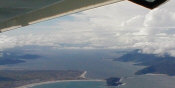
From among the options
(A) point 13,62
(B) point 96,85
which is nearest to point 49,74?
(B) point 96,85

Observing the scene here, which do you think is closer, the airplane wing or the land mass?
the airplane wing

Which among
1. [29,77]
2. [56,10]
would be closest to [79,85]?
[29,77]

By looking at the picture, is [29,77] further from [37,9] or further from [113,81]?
[37,9]

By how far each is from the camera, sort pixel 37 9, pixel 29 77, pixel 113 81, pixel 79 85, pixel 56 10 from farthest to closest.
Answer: pixel 29 77, pixel 113 81, pixel 79 85, pixel 56 10, pixel 37 9

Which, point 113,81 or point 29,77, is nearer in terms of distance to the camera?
point 113,81

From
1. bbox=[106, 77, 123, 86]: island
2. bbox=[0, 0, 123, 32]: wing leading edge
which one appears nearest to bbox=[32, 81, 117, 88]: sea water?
bbox=[106, 77, 123, 86]: island

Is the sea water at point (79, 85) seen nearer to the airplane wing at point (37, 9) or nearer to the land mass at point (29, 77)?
the land mass at point (29, 77)

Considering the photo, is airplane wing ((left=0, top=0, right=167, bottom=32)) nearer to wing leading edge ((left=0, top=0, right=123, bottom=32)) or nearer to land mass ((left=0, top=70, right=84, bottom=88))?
wing leading edge ((left=0, top=0, right=123, bottom=32))

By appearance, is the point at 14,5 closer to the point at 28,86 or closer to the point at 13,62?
the point at 28,86

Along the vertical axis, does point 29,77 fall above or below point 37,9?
above
